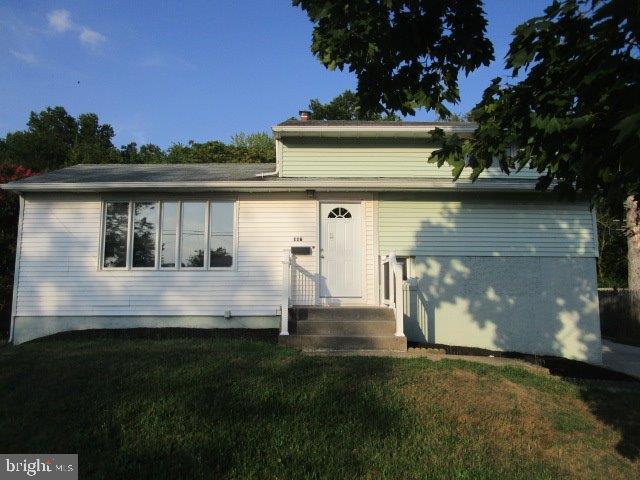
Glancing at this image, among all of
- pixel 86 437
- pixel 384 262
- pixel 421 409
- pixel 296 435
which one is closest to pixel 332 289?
pixel 384 262

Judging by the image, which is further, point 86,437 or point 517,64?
point 86,437

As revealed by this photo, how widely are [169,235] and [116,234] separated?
1.14 meters

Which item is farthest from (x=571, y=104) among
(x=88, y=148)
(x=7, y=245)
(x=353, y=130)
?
(x=88, y=148)

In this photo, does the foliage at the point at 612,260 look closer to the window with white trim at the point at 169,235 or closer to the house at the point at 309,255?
the house at the point at 309,255

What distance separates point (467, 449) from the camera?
426 centimetres

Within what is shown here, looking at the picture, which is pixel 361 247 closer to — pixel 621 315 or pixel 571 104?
pixel 571 104

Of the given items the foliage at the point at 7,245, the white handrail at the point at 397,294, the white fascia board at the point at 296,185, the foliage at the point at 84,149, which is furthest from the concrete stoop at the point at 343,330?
the foliage at the point at 84,149

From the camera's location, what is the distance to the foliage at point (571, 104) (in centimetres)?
279

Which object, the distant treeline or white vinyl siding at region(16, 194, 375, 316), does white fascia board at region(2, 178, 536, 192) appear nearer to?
white vinyl siding at region(16, 194, 375, 316)

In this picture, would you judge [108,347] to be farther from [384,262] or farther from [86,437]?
[384,262]

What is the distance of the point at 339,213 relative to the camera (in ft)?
33.8

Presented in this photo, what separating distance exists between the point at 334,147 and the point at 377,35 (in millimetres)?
6523

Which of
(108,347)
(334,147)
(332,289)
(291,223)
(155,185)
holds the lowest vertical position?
(108,347)

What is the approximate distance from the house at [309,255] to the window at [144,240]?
3 cm
